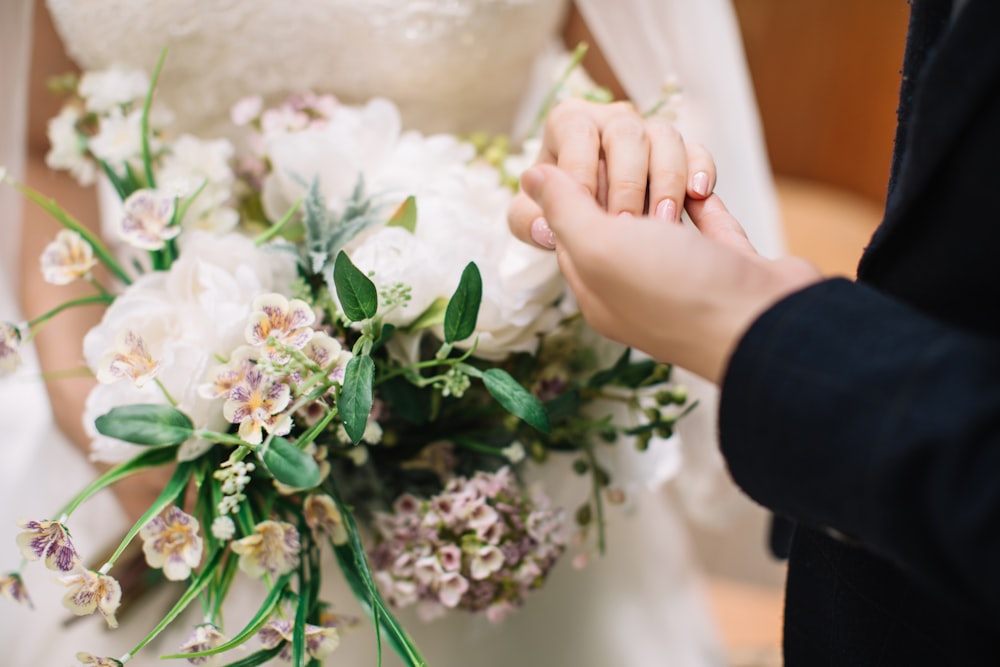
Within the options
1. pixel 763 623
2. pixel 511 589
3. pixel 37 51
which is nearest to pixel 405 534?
pixel 511 589

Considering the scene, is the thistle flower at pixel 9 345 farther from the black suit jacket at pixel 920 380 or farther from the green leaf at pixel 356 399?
the black suit jacket at pixel 920 380

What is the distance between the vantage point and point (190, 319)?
48cm

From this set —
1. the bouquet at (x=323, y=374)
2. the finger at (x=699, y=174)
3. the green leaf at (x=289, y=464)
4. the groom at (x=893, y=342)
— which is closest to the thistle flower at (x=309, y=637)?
the bouquet at (x=323, y=374)

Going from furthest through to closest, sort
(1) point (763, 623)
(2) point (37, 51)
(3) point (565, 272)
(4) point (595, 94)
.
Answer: (1) point (763, 623), (2) point (37, 51), (4) point (595, 94), (3) point (565, 272)

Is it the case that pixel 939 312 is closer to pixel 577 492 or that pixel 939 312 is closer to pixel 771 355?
pixel 771 355

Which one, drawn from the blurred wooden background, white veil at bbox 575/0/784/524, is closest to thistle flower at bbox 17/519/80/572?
white veil at bbox 575/0/784/524

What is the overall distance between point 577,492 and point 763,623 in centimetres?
A: 61

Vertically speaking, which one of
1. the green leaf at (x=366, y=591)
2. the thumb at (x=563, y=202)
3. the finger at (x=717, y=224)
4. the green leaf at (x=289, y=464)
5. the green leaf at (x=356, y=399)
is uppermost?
the thumb at (x=563, y=202)

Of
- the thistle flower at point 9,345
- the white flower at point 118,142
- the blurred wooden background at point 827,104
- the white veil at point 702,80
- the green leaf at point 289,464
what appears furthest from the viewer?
the blurred wooden background at point 827,104

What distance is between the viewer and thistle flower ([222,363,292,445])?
0.41 metres

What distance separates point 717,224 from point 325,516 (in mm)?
308

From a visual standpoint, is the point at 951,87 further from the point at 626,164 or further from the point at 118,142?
the point at 118,142

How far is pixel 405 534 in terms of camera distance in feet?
1.80

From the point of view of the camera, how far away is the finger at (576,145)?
1.56 feet
